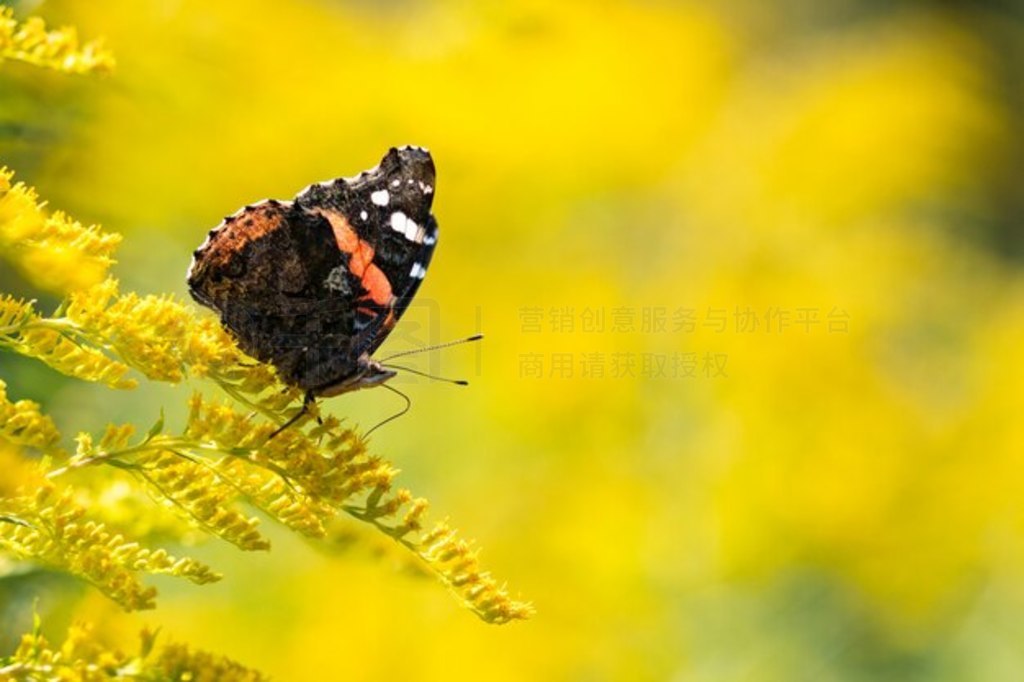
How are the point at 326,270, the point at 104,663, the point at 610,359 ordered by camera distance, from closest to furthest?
1. the point at 104,663
2. the point at 326,270
3. the point at 610,359

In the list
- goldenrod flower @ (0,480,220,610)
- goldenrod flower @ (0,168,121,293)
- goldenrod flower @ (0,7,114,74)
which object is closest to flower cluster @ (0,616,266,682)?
goldenrod flower @ (0,480,220,610)

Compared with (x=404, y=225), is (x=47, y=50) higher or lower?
lower

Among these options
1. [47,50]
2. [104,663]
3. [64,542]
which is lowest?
[104,663]

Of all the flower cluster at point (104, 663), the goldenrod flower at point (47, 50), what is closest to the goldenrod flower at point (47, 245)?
the goldenrod flower at point (47, 50)

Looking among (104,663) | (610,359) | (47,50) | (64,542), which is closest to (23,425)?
(64,542)

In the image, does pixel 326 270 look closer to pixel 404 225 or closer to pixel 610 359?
pixel 404 225

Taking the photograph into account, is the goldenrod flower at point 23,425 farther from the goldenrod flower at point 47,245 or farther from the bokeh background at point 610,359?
the bokeh background at point 610,359
